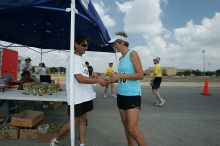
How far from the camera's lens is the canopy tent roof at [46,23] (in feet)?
15.0

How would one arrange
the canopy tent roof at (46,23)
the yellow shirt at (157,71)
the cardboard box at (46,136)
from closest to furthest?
the canopy tent roof at (46,23) < the cardboard box at (46,136) < the yellow shirt at (157,71)

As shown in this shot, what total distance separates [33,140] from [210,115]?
5.75 metres

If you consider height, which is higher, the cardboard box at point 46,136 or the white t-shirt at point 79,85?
the white t-shirt at point 79,85

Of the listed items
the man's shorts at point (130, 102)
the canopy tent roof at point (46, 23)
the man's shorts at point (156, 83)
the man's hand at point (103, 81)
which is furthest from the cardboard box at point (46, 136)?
the man's shorts at point (156, 83)

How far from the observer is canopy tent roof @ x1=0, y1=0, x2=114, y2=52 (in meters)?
4.56

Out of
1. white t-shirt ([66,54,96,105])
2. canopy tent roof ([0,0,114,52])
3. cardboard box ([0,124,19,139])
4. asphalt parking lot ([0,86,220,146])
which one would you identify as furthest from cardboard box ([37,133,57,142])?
→ canopy tent roof ([0,0,114,52])

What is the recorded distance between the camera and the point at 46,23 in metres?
7.90

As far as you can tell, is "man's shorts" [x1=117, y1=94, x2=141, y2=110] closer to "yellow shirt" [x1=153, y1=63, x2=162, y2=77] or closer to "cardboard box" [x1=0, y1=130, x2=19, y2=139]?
"cardboard box" [x1=0, y1=130, x2=19, y2=139]

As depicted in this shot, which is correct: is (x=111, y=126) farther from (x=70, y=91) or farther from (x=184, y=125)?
(x=70, y=91)

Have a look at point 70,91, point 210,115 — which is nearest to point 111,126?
point 70,91

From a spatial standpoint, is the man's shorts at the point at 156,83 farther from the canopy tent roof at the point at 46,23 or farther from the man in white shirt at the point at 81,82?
the man in white shirt at the point at 81,82

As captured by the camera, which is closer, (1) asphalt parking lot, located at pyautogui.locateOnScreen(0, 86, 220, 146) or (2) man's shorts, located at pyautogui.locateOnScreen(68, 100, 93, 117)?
(2) man's shorts, located at pyautogui.locateOnScreen(68, 100, 93, 117)

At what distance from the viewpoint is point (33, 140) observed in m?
5.60

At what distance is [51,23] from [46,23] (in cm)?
17
